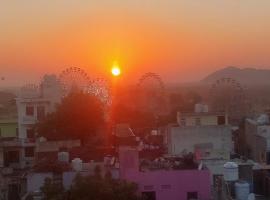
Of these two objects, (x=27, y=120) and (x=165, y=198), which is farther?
(x=27, y=120)

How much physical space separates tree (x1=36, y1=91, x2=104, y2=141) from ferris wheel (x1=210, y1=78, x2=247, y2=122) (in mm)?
9163

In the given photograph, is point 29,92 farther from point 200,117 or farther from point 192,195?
point 192,195

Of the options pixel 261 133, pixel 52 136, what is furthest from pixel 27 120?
pixel 261 133

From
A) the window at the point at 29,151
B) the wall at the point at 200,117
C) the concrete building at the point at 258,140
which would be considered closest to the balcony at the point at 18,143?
the window at the point at 29,151

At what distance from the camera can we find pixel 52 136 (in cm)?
2783

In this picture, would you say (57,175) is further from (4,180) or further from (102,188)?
(4,180)

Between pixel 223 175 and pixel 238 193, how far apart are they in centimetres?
98

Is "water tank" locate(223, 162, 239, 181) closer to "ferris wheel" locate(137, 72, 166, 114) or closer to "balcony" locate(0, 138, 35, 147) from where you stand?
"balcony" locate(0, 138, 35, 147)

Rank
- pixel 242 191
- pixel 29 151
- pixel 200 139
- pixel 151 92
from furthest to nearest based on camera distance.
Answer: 1. pixel 151 92
2. pixel 29 151
3. pixel 200 139
4. pixel 242 191

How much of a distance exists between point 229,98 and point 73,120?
14520mm

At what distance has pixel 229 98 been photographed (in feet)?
130

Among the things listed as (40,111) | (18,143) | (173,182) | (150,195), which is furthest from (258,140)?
(40,111)

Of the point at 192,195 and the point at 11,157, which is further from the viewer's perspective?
the point at 11,157

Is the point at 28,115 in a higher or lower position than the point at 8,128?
higher
